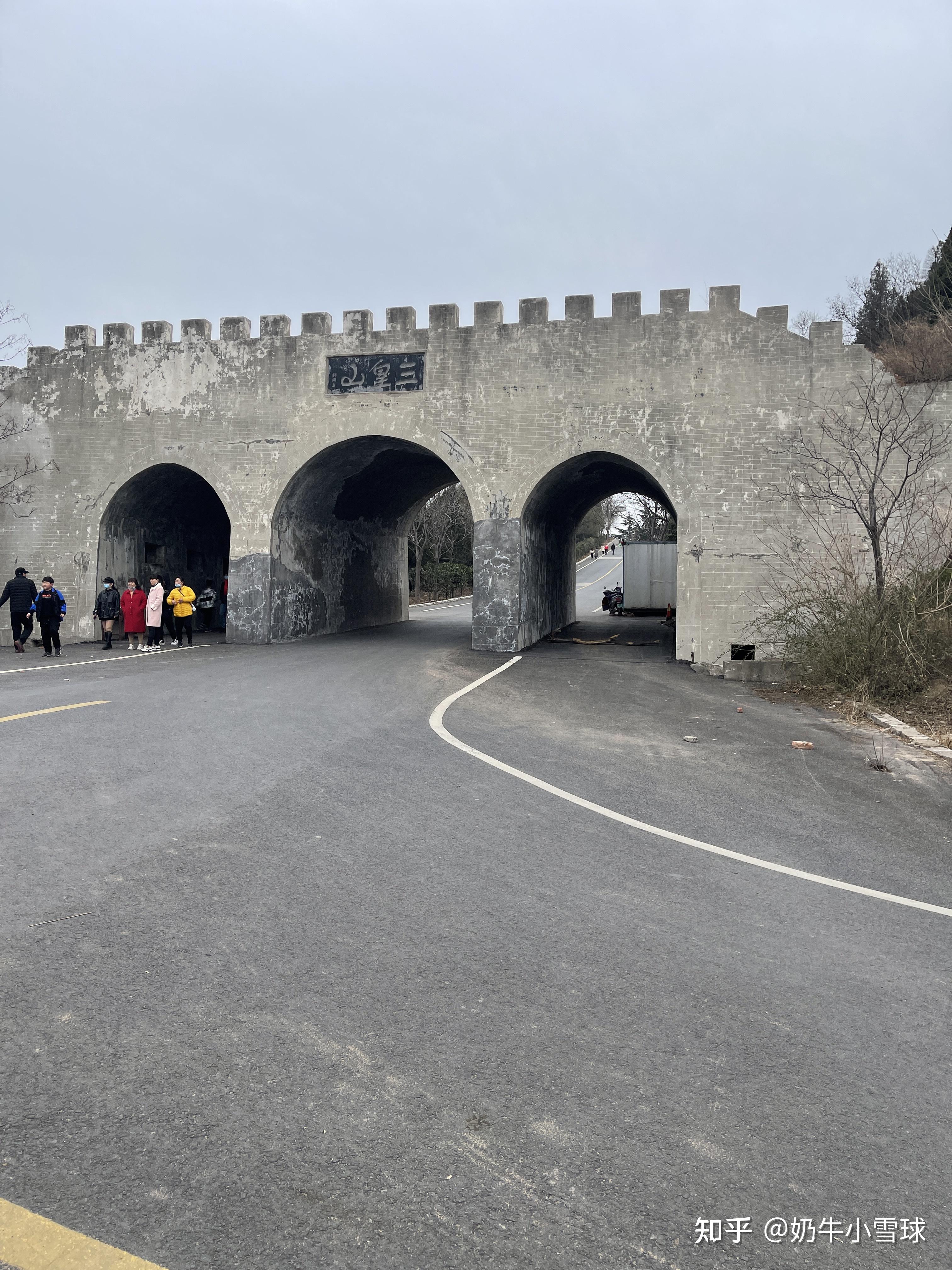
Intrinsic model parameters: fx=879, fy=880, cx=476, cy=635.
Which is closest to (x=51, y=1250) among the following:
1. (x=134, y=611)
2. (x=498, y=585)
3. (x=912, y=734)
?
(x=912, y=734)

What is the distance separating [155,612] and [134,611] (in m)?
0.72

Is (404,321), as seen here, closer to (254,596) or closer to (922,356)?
(254,596)

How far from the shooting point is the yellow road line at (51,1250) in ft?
7.45

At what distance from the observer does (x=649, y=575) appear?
40.3 meters

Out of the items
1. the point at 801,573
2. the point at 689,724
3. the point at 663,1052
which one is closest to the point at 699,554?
the point at 801,573

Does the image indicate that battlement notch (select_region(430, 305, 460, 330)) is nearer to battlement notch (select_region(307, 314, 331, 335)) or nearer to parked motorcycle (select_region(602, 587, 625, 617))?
battlement notch (select_region(307, 314, 331, 335))

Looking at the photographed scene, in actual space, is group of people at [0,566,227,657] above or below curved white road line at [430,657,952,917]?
above

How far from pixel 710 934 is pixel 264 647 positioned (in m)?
16.9

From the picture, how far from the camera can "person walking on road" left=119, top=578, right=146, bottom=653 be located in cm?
1952

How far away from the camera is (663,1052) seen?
330 cm

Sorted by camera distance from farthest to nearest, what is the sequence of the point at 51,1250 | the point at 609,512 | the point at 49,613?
the point at 609,512 → the point at 49,613 → the point at 51,1250

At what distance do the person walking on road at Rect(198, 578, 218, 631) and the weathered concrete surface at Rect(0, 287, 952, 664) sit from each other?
100 inches

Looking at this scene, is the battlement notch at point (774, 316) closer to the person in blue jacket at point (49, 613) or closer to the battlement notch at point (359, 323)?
the battlement notch at point (359, 323)

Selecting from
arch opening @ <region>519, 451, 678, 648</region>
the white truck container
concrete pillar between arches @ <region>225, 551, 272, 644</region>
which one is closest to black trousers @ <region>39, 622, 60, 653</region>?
concrete pillar between arches @ <region>225, 551, 272, 644</region>
